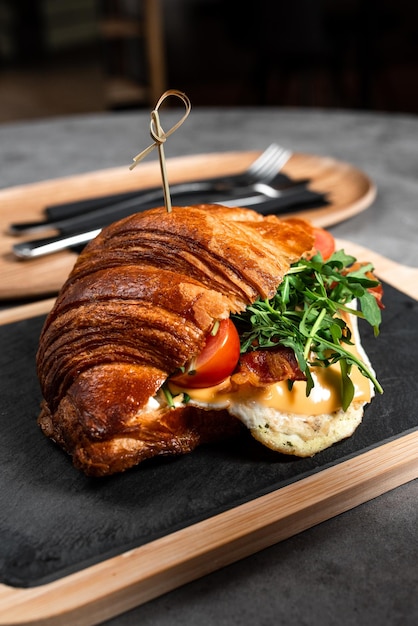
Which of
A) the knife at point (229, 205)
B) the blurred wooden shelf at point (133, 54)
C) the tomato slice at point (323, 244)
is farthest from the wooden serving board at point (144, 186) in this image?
the blurred wooden shelf at point (133, 54)

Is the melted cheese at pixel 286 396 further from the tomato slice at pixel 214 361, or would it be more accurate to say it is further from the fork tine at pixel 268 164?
the fork tine at pixel 268 164

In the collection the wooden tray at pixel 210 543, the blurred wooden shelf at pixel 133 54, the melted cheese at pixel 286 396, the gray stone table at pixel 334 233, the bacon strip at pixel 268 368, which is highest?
the bacon strip at pixel 268 368

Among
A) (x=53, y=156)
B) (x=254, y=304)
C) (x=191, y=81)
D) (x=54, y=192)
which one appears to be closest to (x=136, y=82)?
(x=191, y=81)

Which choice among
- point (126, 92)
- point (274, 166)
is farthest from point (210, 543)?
point (126, 92)

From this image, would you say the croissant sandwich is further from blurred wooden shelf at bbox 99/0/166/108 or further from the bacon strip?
blurred wooden shelf at bbox 99/0/166/108

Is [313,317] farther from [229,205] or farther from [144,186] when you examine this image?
[144,186]

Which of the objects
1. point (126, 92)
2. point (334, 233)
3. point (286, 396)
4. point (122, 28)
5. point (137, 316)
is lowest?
point (126, 92)
